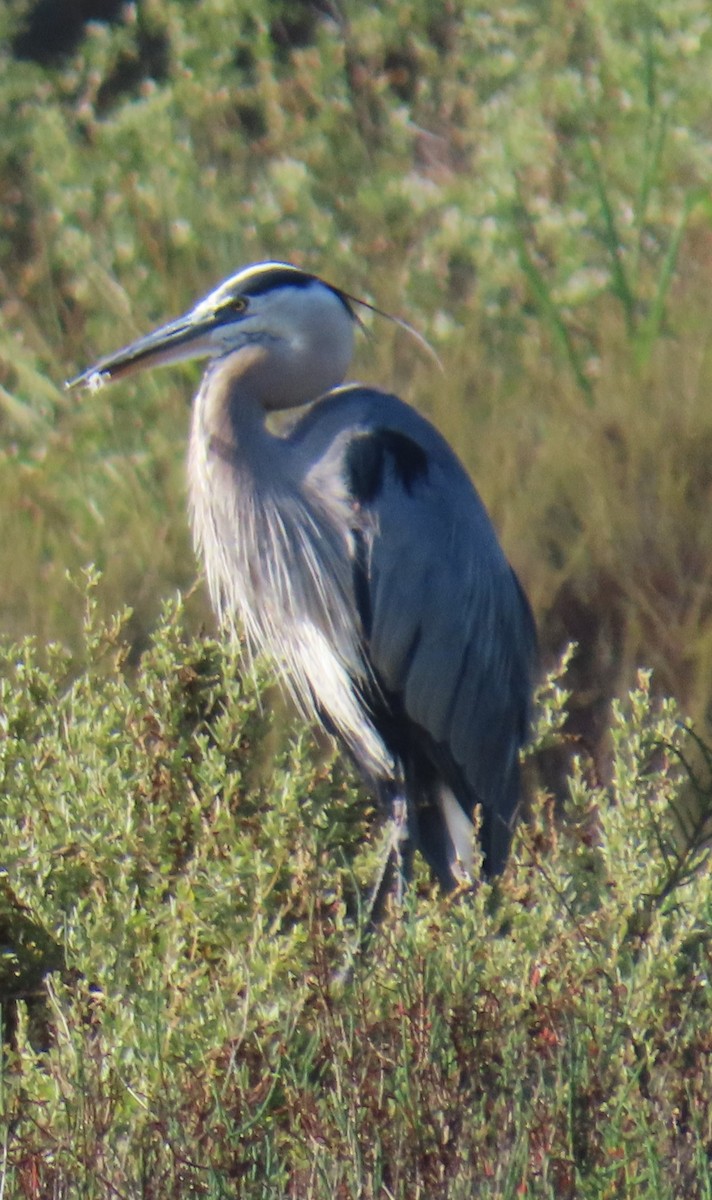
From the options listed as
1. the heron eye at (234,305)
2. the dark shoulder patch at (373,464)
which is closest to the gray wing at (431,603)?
the dark shoulder patch at (373,464)

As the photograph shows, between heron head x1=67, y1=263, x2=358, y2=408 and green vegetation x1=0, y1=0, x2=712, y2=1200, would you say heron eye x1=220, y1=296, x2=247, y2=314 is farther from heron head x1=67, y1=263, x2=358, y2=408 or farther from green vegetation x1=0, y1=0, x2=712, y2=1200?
green vegetation x1=0, y1=0, x2=712, y2=1200

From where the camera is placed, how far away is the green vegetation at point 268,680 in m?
2.34

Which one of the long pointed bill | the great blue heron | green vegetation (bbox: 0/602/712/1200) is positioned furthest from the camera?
the great blue heron

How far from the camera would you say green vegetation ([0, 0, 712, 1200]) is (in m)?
2.34

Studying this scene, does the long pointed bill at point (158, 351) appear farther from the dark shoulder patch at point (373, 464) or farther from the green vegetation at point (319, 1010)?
the green vegetation at point (319, 1010)

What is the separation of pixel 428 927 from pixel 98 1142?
636 millimetres

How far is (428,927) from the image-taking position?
8.79ft

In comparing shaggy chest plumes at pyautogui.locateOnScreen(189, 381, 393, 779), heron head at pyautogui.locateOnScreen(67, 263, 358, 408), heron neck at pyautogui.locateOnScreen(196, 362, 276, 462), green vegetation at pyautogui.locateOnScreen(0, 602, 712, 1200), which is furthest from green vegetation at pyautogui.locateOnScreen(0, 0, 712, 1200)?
heron head at pyautogui.locateOnScreen(67, 263, 358, 408)

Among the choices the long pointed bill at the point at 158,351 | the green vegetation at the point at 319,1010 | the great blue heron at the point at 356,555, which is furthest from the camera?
the great blue heron at the point at 356,555

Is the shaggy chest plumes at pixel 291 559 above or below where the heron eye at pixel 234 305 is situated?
below

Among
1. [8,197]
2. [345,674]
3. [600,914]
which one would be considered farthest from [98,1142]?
[8,197]

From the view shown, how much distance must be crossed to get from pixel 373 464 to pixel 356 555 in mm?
199

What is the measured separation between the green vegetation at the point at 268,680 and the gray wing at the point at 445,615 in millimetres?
215

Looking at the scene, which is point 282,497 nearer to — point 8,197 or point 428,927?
point 428,927
